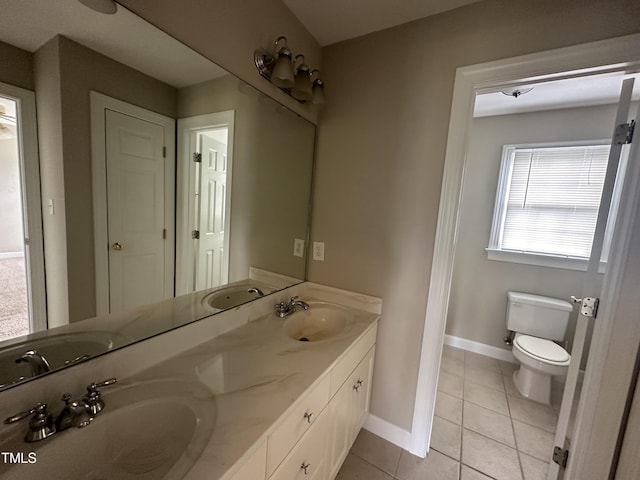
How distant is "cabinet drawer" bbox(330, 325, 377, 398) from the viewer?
1072 mm

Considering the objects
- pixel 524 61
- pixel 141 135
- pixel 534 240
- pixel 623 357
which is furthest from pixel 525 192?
pixel 141 135

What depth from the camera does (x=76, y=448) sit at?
60 centimetres

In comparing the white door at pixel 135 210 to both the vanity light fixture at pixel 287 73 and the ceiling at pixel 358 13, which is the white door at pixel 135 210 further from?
the ceiling at pixel 358 13

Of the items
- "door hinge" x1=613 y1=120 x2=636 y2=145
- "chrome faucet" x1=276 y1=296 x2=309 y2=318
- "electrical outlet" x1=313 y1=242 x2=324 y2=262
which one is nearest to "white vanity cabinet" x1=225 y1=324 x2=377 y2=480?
"chrome faucet" x1=276 y1=296 x2=309 y2=318

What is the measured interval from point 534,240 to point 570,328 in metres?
0.81

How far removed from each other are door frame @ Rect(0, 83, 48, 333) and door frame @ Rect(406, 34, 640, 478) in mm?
1519

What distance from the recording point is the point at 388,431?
5.24 feet

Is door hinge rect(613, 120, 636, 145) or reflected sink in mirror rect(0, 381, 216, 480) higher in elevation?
door hinge rect(613, 120, 636, 145)

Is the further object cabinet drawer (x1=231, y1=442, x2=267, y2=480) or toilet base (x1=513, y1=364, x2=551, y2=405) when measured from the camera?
toilet base (x1=513, y1=364, x2=551, y2=405)

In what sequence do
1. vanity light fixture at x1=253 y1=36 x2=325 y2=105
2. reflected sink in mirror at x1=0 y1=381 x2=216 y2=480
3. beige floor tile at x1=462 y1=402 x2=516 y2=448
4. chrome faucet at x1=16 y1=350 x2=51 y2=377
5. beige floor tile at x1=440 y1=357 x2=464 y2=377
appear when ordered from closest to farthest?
1. reflected sink in mirror at x1=0 y1=381 x2=216 y2=480
2. chrome faucet at x1=16 y1=350 x2=51 y2=377
3. vanity light fixture at x1=253 y1=36 x2=325 y2=105
4. beige floor tile at x1=462 y1=402 x2=516 y2=448
5. beige floor tile at x1=440 y1=357 x2=464 y2=377

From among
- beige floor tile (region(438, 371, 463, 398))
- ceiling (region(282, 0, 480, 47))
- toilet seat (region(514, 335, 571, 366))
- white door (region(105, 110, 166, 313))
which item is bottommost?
beige floor tile (region(438, 371, 463, 398))

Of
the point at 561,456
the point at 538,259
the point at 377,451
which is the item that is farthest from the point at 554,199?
the point at 377,451

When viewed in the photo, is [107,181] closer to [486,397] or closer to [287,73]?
[287,73]

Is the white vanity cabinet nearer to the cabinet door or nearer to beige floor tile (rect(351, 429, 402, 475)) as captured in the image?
the cabinet door
